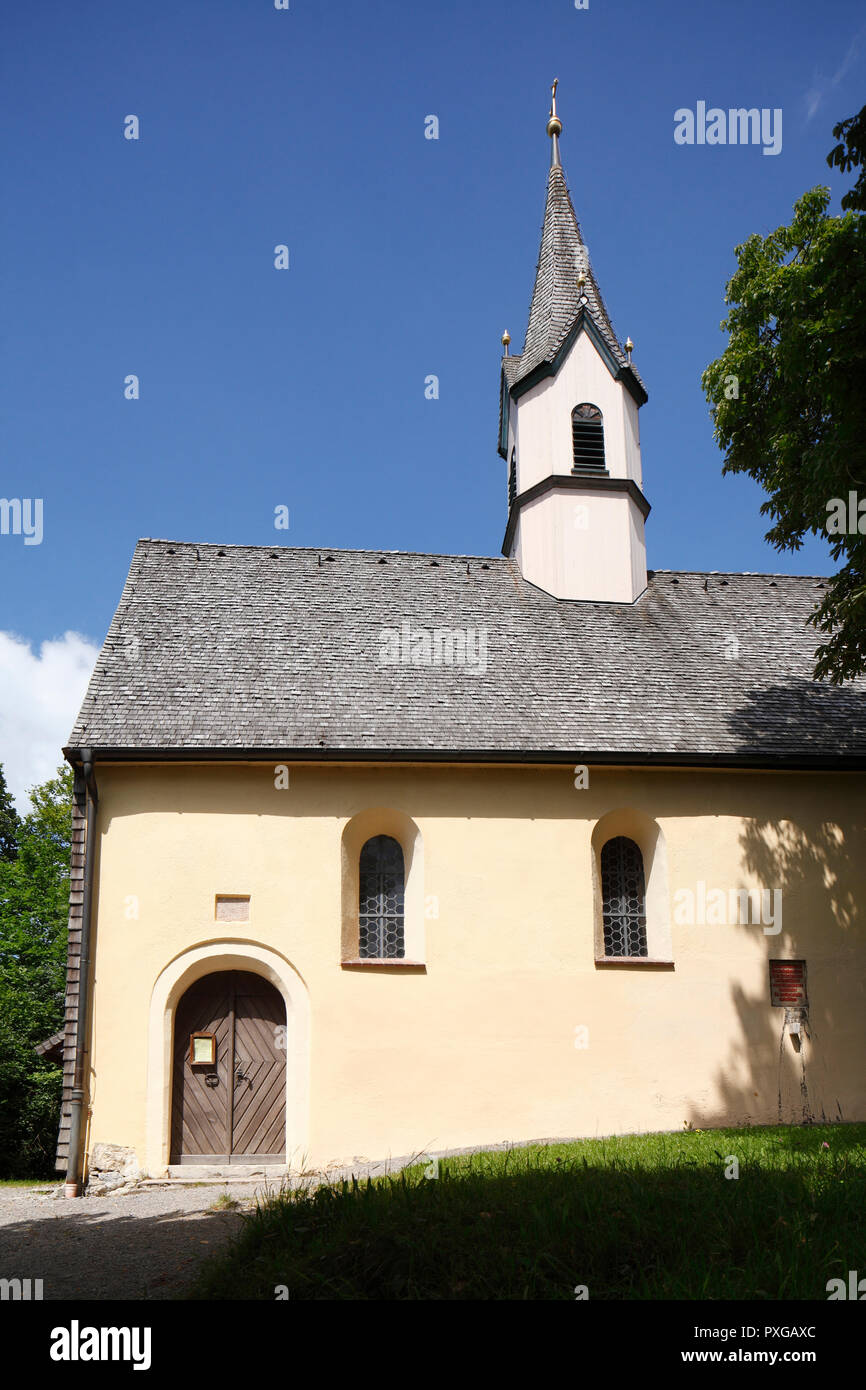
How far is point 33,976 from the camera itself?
95.3ft

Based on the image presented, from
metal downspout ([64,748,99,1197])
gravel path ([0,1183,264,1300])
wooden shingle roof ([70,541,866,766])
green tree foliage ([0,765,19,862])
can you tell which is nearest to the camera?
gravel path ([0,1183,264,1300])

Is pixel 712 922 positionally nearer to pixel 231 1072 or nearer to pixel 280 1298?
pixel 231 1072

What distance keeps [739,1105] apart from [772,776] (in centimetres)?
427

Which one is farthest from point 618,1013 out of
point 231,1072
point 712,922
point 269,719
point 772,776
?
point 269,719

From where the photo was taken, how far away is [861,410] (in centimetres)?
965

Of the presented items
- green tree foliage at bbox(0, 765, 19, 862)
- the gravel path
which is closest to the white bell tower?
the gravel path

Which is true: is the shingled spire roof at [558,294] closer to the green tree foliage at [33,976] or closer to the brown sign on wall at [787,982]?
the brown sign on wall at [787,982]

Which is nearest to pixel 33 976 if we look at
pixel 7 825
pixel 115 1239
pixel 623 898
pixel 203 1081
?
pixel 7 825

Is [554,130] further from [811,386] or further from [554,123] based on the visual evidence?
[811,386]

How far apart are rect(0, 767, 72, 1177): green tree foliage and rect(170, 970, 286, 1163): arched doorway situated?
1024 centimetres

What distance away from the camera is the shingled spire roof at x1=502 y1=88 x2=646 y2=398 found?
1872cm

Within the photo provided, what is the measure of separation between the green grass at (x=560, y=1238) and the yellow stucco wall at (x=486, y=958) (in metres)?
4.62

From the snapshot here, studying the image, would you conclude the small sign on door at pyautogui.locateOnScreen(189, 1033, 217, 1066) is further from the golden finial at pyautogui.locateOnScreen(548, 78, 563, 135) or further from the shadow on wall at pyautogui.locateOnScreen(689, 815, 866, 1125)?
the golden finial at pyautogui.locateOnScreen(548, 78, 563, 135)

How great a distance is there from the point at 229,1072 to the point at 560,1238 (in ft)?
24.1
